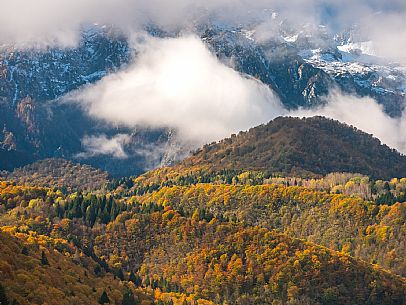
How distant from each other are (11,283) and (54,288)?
1800 centimetres

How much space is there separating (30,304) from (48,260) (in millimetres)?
49061

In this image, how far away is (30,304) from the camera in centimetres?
14675

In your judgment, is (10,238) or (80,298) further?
(10,238)

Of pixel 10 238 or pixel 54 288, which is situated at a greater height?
pixel 10 238

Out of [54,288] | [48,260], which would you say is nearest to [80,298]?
[54,288]

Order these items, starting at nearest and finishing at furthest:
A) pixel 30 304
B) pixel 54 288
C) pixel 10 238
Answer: pixel 30 304 → pixel 54 288 → pixel 10 238

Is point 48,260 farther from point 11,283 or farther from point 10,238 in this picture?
point 11,283

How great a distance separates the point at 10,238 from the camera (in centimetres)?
19175

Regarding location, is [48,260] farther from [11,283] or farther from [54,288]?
[11,283]

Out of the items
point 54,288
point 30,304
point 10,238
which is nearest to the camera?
point 30,304

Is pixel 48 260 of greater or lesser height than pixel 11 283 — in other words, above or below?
above

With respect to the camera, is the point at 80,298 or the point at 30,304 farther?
the point at 80,298

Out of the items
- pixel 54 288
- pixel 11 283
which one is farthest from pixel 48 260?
pixel 11 283

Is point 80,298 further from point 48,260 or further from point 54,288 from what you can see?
point 48,260
